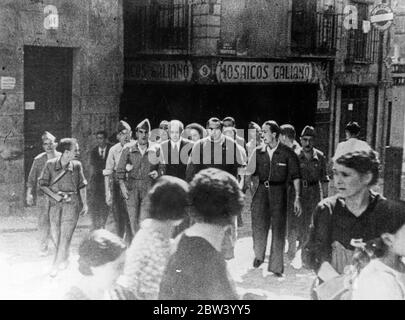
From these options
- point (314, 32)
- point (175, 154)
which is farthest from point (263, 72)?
point (175, 154)

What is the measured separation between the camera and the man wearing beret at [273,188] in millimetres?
7801

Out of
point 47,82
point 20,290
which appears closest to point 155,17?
point 47,82

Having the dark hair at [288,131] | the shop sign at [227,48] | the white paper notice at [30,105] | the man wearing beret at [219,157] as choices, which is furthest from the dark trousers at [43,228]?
the shop sign at [227,48]

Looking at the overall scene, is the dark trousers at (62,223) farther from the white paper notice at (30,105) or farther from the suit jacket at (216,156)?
the white paper notice at (30,105)

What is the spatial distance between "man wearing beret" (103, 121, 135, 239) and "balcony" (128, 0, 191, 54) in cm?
518

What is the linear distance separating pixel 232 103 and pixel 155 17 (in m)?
2.28

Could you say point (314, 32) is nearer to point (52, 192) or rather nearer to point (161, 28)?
point (161, 28)

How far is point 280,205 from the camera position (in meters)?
7.87

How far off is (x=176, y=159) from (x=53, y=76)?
11.0ft

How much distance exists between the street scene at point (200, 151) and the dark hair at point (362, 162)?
0.01 m

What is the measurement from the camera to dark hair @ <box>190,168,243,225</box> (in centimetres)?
477

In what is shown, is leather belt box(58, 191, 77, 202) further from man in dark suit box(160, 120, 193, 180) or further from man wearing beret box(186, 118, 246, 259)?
man wearing beret box(186, 118, 246, 259)
